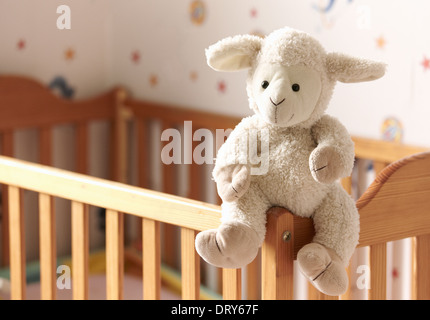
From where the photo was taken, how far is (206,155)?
6.24 ft

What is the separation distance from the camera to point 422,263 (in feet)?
3.75

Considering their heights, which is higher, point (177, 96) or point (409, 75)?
point (177, 96)

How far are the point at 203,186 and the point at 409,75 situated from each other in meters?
0.74

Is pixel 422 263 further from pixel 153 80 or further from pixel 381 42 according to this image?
pixel 153 80

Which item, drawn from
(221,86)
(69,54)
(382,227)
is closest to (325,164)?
(382,227)

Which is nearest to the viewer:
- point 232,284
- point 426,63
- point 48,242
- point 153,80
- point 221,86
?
point 232,284

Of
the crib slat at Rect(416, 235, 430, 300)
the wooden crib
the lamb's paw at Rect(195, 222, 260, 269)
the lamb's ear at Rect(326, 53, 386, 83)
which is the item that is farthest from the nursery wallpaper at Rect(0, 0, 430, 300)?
the lamb's paw at Rect(195, 222, 260, 269)

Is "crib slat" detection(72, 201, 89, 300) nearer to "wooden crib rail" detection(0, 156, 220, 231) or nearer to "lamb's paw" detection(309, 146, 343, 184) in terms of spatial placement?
"wooden crib rail" detection(0, 156, 220, 231)

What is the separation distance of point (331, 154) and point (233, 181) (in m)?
0.13

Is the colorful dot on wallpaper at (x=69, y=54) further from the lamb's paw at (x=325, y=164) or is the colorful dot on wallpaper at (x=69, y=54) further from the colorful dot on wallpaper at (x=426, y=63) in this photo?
the lamb's paw at (x=325, y=164)

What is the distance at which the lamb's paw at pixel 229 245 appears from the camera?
87 centimetres

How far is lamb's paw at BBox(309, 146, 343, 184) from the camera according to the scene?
33.6 inches

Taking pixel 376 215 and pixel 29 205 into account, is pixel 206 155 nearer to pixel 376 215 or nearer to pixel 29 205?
pixel 29 205
